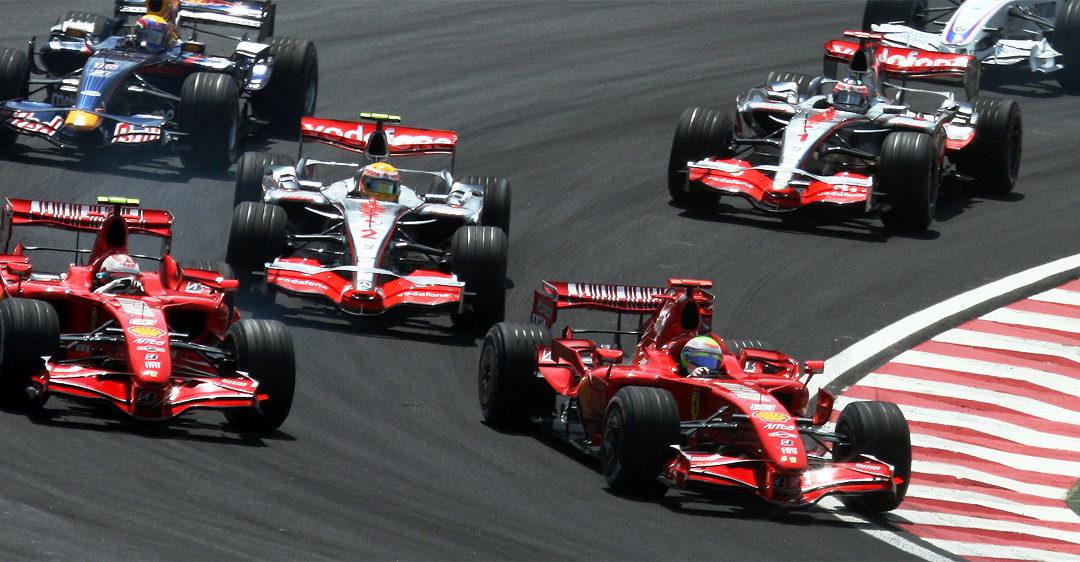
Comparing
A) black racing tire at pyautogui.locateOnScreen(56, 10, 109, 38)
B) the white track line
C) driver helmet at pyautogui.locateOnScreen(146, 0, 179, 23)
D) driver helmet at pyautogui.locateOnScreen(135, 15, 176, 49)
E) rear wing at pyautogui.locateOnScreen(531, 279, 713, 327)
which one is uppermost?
driver helmet at pyautogui.locateOnScreen(146, 0, 179, 23)

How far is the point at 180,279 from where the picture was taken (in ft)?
53.0

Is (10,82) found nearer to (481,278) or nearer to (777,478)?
(481,278)

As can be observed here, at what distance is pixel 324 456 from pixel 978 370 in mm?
7333

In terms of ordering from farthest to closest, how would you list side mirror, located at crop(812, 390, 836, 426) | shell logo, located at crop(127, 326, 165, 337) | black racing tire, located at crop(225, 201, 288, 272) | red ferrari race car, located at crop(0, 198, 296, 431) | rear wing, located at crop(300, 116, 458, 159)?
rear wing, located at crop(300, 116, 458, 159) → black racing tire, located at crop(225, 201, 288, 272) → side mirror, located at crop(812, 390, 836, 426) → shell logo, located at crop(127, 326, 165, 337) → red ferrari race car, located at crop(0, 198, 296, 431)

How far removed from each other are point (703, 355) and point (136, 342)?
4.53 meters

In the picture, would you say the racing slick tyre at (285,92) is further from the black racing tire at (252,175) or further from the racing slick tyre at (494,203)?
the racing slick tyre at (494,203)

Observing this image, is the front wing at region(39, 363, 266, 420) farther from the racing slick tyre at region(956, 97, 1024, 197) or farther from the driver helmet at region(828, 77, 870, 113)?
the racing slick tyre at region(956, 97, 1024, 197)

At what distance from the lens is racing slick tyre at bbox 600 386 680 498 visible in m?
14.0

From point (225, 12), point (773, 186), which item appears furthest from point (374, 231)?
point (225, 12)

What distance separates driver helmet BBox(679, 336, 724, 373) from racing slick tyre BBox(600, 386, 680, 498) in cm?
91

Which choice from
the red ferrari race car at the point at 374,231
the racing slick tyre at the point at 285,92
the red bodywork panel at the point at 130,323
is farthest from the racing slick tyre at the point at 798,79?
the red bodywork panel at the point at 130,323

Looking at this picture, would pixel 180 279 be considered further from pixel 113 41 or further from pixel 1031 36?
pixel 1031 36

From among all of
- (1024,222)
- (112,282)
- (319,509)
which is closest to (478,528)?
(319,509)

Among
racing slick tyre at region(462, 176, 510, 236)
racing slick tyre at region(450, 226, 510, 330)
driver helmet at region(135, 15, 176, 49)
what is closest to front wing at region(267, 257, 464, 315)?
racing slick tyre at region(450, 226, 510, 330)
